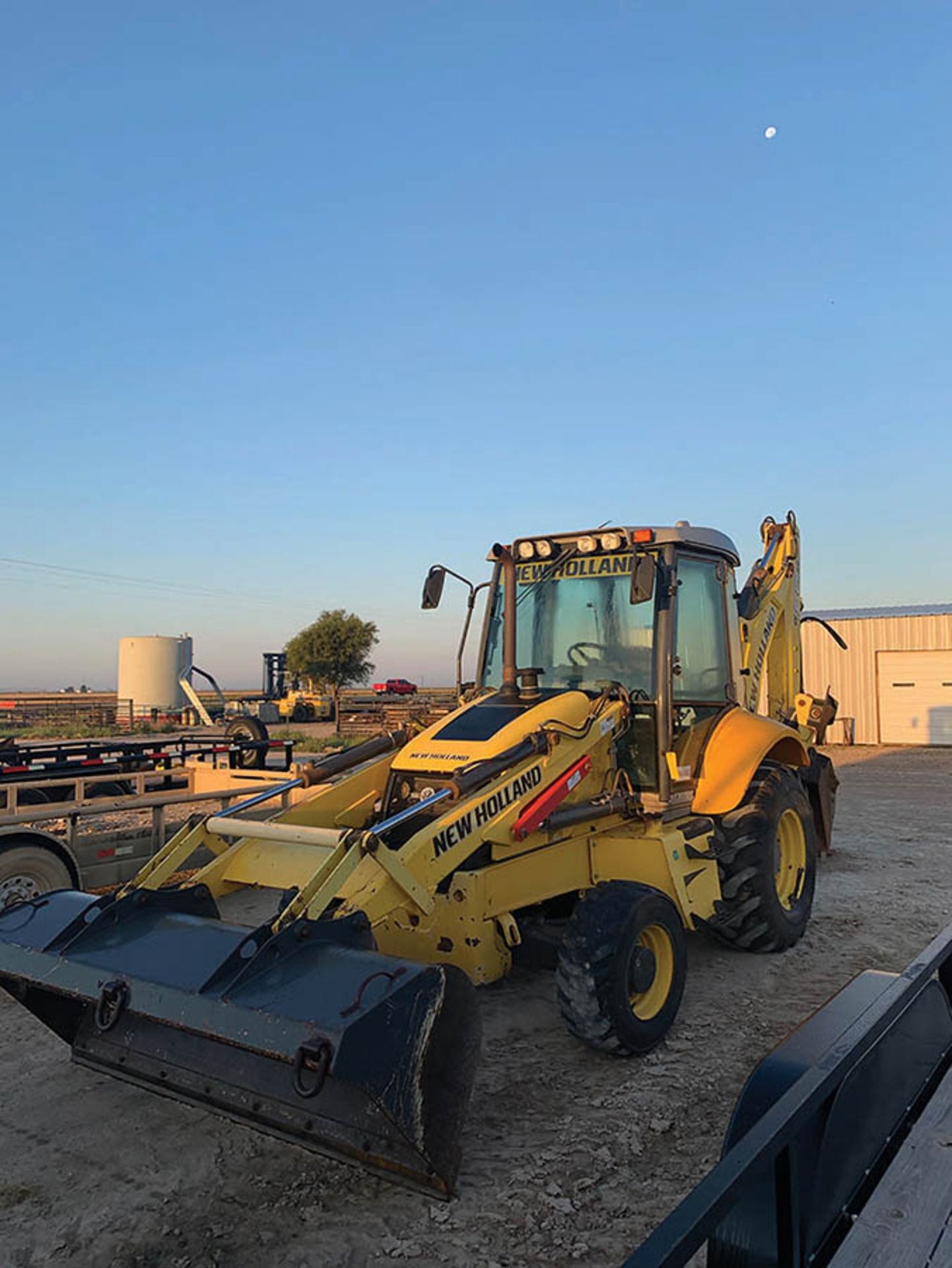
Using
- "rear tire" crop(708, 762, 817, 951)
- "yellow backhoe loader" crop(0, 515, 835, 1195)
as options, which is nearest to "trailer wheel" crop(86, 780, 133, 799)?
"yellow backhoe loader" crop(0, 515, 835, 1195)

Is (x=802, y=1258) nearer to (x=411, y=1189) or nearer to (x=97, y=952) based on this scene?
(x=411, y=1189)

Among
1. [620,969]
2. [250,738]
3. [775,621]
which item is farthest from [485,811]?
[250,738]

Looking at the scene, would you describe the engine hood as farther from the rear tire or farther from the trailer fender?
the trailer fender

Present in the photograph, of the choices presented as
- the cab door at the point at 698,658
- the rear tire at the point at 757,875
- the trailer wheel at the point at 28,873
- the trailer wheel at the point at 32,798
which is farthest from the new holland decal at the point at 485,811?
the trailer wheel at the point at 32,798

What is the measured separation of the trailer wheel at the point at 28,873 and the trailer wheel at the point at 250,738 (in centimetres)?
387

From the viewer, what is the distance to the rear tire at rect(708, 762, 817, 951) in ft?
20.3

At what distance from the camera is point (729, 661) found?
6863mm

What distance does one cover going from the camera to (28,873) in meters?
6.96

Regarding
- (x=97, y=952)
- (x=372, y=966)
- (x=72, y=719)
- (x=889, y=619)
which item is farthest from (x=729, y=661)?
(x=72, y=719)

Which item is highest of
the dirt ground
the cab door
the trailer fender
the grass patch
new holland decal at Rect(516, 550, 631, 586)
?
new holland decal at Rect(516, 550, 631, 586)

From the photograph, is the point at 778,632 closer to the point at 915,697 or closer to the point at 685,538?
the point at 685,538

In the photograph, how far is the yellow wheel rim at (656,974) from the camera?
16.2ft

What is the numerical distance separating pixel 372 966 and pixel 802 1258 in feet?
6.00

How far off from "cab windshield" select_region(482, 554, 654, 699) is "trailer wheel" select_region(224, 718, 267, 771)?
5.42 meters
